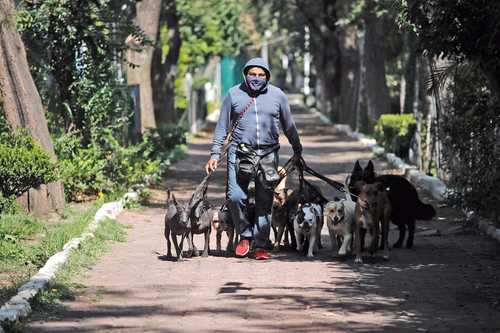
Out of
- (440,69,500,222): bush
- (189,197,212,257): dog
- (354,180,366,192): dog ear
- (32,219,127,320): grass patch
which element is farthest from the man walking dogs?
(440,69,500,222): bush

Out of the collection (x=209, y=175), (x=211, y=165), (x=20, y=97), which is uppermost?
(x=20, y=97)

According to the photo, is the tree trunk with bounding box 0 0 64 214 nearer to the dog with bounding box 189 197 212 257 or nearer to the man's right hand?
the dog with bounding box 189 197 212 257

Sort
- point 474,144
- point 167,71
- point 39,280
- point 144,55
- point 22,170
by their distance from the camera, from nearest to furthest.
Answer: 1. point 39,280
2. point 22,170
3. point 474,144
4. point 144,55
5. point 167,71

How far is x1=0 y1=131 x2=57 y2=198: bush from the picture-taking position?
1386 cm

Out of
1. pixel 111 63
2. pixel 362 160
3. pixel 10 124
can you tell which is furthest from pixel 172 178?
pixel 10 124

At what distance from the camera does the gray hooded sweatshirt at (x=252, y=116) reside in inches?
519

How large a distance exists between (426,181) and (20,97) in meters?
8.57

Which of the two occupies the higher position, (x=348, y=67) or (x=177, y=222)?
(x=348, y=67)

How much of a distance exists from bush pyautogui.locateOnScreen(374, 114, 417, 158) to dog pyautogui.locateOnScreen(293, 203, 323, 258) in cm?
1531

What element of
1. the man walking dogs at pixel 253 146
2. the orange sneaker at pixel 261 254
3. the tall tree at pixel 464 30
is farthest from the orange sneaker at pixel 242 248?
the tall tree at pixel 464 30

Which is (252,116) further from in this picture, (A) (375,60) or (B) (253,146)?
(A) (375,60)

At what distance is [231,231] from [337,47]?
3945 cm

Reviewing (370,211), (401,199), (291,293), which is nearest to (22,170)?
(370,211)

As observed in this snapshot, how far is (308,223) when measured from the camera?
13.4 metres
